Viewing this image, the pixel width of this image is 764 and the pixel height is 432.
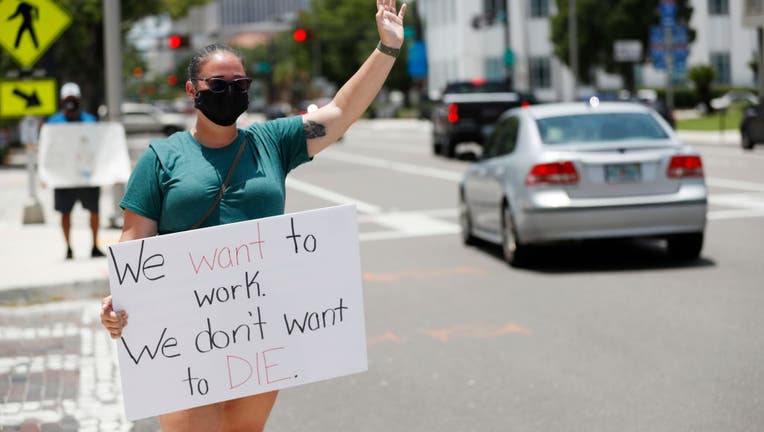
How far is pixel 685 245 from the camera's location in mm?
12844

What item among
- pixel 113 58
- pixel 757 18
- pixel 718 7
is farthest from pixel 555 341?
pixel 718 7

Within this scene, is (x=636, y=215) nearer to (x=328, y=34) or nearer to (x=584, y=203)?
(x=584, y=203)

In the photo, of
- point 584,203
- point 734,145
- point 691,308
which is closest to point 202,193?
point 691,308

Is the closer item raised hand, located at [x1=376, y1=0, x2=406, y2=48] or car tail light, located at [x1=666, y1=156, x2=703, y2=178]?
raised hand, located at [x1=376, y1=0, x2=406, y2=48]

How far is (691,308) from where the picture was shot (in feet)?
32.8

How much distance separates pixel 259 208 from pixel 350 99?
1.70 feet

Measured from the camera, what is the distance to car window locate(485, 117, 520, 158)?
13.5 metres

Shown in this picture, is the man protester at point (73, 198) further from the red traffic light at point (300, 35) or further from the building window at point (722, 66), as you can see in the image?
the building window at point (722, 66)

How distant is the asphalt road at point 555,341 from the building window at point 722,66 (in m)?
64.6

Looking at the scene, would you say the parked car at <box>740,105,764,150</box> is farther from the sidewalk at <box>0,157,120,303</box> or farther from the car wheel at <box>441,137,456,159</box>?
the sidewalk at <box>0,157,120,303</box>

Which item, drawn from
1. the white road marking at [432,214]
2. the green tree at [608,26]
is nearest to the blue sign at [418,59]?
the green tree at [608,26]

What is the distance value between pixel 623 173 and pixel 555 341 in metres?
3.85

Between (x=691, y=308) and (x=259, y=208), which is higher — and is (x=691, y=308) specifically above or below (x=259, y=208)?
below

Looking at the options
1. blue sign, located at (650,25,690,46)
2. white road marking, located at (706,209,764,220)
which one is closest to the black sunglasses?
white road marking, located at (706,209,764,220)
